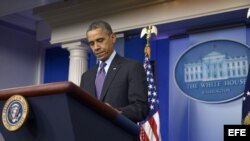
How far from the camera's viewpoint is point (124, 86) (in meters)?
1.66

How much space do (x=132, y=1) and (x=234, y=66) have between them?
1.44m

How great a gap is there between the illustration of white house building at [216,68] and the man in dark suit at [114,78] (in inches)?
116

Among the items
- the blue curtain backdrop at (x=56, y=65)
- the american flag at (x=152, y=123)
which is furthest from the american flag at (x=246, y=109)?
the blue curtain backdrop at (x=56, y=65)

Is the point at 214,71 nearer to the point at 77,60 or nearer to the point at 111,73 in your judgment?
the point at 77,60

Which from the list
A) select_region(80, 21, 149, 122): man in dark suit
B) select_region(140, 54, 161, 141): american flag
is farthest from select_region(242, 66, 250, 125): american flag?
select_region(80, 21, 149, 122): man in dark suit

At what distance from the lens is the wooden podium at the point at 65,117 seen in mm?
962

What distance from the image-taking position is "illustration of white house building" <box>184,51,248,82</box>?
14.6 ft

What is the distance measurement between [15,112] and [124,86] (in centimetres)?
69

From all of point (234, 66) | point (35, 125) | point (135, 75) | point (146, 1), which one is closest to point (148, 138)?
point (234, 66)

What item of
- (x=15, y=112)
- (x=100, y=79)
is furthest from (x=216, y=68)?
(x=15, y=112)

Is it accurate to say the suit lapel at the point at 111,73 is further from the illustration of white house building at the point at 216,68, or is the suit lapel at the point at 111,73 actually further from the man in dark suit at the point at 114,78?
the illustration of white house building at the point at 216,68

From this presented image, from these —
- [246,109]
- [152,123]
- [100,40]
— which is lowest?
[152,123]

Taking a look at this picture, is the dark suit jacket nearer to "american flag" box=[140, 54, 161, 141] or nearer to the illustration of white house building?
"american flag" box=[140, 54, 161, 141]

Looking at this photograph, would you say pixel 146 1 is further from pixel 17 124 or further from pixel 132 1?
pixel 17 124
